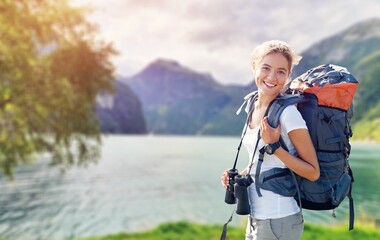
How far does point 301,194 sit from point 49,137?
12999mm

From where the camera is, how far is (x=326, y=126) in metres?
2.69

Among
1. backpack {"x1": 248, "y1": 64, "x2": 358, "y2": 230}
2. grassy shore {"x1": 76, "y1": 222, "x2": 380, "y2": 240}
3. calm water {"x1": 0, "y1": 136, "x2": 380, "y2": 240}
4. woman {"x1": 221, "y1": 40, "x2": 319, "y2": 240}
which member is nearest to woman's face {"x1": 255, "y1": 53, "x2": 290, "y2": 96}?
woman {"x1": 221, "y1": 40, "x2": 319, "y2": 240}

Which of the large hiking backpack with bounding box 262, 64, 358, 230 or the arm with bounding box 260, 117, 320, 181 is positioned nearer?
the arm with bounding box 260, 117, 320, 181

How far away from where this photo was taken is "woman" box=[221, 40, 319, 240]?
260cm

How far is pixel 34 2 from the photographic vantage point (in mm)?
12781

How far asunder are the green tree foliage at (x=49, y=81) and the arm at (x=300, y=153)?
9.95 meters

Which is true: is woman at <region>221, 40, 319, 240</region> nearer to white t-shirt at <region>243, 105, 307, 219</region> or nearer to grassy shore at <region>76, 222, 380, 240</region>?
white t-shirt at <region>243, 105, 307, 219</region>

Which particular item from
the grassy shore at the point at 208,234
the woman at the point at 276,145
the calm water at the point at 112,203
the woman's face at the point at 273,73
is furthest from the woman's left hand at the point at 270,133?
the calm water at the point at 112,203

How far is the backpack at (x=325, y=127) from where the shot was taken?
2.69m

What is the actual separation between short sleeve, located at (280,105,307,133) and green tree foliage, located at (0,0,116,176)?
32.7 ft

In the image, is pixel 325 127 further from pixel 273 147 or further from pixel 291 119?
pixel 273 147

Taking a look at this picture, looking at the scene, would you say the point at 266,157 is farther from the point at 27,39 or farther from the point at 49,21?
the point at 49,21

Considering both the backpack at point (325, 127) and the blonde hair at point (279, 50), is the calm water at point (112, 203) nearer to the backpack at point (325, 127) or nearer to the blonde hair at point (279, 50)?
the blonde hair at point (279, 50)

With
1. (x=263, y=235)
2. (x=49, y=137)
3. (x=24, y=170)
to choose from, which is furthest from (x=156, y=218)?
(x=24, y=170)
